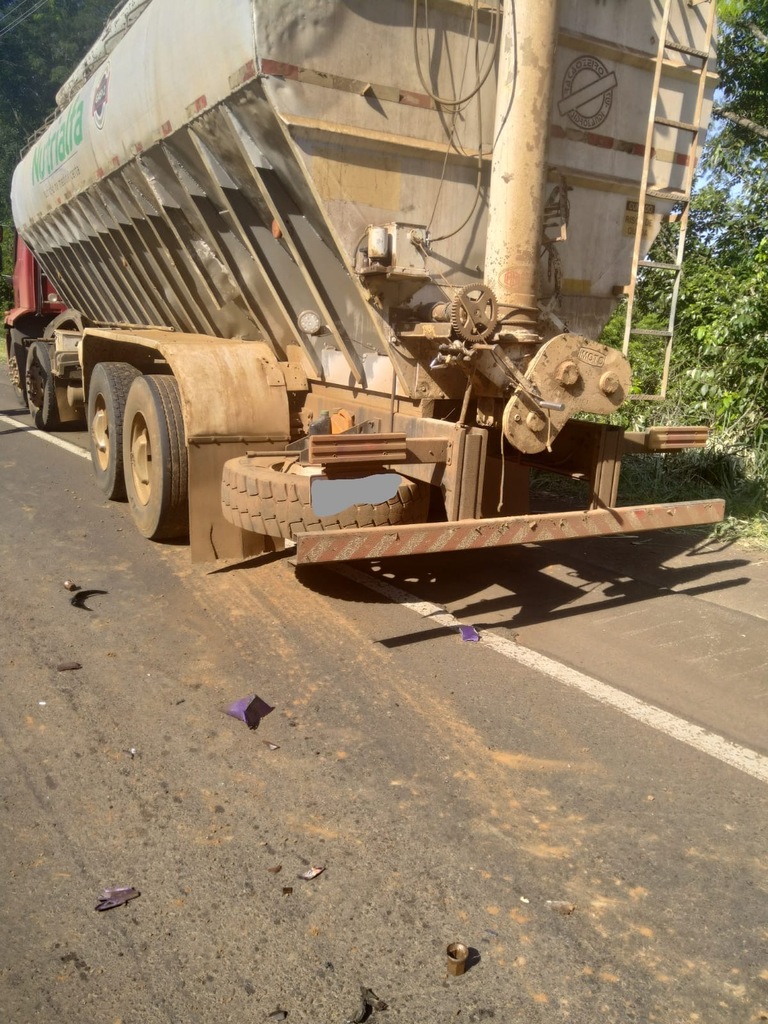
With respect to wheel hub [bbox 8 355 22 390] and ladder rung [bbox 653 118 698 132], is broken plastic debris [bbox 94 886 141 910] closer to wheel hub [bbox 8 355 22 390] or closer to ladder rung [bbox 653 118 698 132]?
ladder rung [bbox 653 118 698 132]

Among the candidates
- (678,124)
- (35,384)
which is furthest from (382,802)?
(35,384)

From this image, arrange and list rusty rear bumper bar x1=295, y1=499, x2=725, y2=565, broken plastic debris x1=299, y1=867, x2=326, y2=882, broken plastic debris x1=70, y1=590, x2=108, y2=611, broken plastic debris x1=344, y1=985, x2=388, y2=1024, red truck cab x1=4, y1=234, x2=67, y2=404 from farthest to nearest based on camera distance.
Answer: red truck cab x1=4, y1=234, x2=67, y2=404 → broken plastic debris x1=70, y1=590, x2=108, y2=611 → rusty rear bumper bar x1=295, y1=499, x2=725, y2=565 → broken plastic debris x1=299, y1=867, x2=326, y2=882 → broken plastic debris x1=344, y1=985, x2=388, y2=1024

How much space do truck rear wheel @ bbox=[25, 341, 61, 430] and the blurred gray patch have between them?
7364 mm

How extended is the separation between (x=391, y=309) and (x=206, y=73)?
69.7 inches

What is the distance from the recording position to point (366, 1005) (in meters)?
2.09

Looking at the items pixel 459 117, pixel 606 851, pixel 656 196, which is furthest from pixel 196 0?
pixel 606 851

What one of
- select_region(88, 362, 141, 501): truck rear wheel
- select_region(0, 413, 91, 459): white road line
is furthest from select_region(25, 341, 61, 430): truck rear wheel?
select_region(88, 362, 141, 501): truck rear wheel

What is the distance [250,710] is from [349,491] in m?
1.17

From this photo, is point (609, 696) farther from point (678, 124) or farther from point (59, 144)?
point (59, 144)

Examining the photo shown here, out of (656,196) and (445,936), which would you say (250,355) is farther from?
(445,936)

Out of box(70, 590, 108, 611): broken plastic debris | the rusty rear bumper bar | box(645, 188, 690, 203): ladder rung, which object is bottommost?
box(70, 590, 108, 611): broken plastic debris

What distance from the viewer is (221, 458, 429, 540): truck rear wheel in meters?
4.40

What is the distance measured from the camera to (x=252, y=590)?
5.02 meters

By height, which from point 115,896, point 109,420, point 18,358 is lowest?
point 115,896
